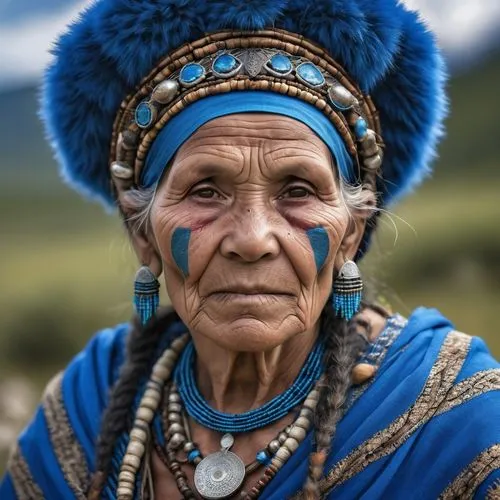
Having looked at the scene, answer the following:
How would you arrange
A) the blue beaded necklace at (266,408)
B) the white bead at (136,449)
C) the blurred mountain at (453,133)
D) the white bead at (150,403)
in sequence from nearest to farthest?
1. the blue beaded necklace at (266,408)
2. the white bead at (136,449)
3. the white bead at (150,403)
4. the blurred mountain at (453,133)

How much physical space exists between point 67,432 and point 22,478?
0.82ft

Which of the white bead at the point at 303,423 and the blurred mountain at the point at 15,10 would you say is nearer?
the white bead at the point at 303,423

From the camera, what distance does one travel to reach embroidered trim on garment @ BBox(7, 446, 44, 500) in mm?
3082

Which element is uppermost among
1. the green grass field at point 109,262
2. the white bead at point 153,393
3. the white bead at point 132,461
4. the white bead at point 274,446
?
the white bead at point 274,446

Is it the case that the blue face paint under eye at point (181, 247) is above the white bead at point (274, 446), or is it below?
above

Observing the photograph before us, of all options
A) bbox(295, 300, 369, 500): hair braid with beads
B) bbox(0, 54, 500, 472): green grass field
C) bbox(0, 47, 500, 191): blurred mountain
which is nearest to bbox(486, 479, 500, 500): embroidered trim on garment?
bbox(295, 300, 369, 500): hair braid with beads

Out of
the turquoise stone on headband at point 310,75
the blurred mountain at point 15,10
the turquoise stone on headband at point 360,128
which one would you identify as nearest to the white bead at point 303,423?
the turquoise stone on headband at point 360,128

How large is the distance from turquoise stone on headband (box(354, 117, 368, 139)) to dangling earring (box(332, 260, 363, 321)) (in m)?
0.44

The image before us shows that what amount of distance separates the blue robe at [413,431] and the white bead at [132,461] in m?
0.13

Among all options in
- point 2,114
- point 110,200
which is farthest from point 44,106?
point 2,114

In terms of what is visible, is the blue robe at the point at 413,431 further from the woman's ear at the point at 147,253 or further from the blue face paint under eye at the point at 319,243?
the woman's ear at the point at 147,253

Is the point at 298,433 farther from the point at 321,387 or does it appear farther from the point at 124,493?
the point at 124,493

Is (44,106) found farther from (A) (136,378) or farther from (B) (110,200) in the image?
(A) (136,378)

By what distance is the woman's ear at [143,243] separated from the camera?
288 cm
